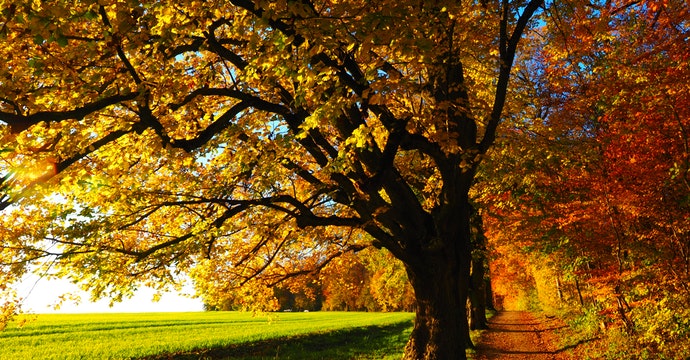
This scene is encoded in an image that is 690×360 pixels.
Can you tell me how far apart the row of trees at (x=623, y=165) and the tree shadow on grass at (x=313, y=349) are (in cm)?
802

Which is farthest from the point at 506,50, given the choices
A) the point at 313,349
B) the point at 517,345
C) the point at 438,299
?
the point at 313,349

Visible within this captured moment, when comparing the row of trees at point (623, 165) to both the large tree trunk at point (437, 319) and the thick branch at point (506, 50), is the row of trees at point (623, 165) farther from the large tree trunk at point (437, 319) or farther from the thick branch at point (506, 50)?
the large tree trunk at point (437, 319)

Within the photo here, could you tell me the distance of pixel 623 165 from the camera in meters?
11.9

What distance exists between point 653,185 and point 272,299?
11477mm

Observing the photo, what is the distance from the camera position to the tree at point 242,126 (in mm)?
5734

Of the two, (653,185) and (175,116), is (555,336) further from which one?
(175,116)

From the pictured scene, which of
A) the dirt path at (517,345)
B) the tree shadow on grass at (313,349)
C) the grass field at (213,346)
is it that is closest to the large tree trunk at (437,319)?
the dirt path at (517,345)

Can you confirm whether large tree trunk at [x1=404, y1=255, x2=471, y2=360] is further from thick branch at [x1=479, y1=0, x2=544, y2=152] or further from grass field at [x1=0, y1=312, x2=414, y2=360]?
grass field at [x1=0, y1=312, x2=414, y2=360]

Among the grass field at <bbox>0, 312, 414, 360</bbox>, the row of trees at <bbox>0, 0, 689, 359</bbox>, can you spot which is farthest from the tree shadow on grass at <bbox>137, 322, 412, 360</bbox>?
the row of trees at <bbox>0, 0, 689, 359</bbox>

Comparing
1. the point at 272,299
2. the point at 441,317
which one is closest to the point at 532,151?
the point at 441,317

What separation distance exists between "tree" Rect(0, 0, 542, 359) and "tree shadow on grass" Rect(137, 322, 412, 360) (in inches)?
290

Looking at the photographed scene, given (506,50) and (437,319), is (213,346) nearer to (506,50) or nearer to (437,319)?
(437,319)

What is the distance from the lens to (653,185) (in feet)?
37.4

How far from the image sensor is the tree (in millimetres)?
5734
